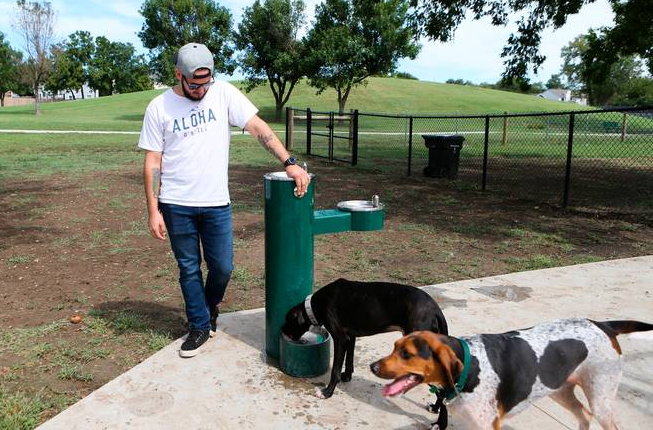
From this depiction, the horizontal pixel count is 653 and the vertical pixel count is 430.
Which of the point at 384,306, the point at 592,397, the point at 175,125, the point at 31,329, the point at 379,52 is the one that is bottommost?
the point at 31,329

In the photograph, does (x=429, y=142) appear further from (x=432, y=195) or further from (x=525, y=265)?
(x=525, y=265)

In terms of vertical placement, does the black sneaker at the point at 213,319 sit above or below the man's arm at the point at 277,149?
below

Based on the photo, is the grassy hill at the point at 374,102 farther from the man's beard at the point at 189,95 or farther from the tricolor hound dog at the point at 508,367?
the tricolor hound dog at the point at 508,367

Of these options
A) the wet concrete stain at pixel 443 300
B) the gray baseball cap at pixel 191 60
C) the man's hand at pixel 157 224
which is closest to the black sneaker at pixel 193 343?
the man's hand at pixel 157 224

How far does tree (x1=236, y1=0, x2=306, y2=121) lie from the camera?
3734cm

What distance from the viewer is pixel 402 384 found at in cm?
216

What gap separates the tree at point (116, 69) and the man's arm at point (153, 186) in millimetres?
90924

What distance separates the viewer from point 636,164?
1530 cm

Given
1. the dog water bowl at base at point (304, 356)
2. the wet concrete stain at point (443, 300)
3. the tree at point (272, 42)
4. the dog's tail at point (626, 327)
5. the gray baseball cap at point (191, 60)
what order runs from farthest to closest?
the tree at point (272, 42)
the wet concrete stain at point (443, 300)
the dog water bowl at base at point (304, 356)
the gray baseball cap at point (191, 60)
the dog's tail at point (626, 327)

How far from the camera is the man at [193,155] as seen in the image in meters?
3.09

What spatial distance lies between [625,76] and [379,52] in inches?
2108

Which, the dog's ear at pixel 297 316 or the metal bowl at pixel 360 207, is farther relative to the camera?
the metal bowl at pixel 360 207

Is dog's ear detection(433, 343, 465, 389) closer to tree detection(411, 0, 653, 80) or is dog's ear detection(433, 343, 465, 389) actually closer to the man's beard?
the man's beard

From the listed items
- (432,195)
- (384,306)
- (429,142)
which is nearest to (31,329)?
(384,306)
